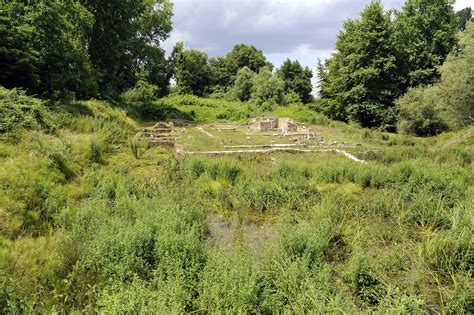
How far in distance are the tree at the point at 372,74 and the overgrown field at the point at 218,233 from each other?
17627mm

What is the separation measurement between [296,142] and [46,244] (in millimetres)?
13589

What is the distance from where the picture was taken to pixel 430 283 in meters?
4.92

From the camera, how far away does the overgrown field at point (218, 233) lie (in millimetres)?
4043

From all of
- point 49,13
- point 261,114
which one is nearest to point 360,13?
point 261,114

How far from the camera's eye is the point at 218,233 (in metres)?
6.65

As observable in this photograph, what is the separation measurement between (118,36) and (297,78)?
108 ft

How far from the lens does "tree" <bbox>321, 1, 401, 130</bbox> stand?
2705 centimetres

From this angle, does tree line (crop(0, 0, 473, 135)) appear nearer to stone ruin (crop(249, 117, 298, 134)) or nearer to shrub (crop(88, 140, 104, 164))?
shrub (crop(88, 140, 104, 164))

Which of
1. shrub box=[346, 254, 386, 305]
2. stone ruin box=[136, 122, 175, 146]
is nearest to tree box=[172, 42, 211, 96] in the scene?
stone ruin box=[136, 122, 175, 146]

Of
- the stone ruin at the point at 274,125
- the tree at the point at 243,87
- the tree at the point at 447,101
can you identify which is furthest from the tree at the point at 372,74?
the tree at the point at 243,87

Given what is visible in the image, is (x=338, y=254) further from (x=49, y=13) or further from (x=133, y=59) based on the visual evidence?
(x=133, y=59)

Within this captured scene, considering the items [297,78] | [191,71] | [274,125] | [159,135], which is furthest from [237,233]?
[297,78]

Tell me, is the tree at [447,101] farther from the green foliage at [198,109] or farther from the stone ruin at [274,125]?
the green foliage at [198,109]

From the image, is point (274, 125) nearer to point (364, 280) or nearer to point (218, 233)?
point (218, 233)
